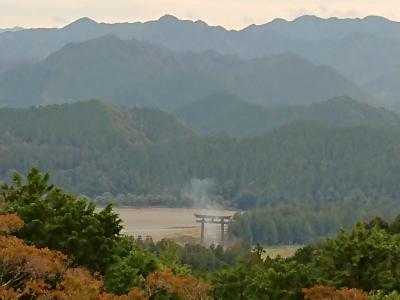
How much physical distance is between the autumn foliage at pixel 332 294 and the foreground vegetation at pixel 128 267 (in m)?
0.05

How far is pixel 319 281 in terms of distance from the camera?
43.8 meters

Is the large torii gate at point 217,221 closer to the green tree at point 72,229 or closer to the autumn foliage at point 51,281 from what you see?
the green tree at point 72,229

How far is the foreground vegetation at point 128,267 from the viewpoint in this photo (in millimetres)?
37472

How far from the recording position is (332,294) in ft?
125

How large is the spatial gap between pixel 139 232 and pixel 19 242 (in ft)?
489

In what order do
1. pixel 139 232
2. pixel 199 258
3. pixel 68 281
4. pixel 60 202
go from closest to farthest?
pixel 68 281, pixel 60 202, pixel 199 258, pixel 139 232

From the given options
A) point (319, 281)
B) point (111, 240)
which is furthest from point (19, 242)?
point (319, 281)

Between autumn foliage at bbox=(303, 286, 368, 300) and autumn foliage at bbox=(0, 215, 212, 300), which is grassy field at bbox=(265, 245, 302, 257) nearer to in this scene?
autumn foliage at bbox=(303, 286, 368, 300)

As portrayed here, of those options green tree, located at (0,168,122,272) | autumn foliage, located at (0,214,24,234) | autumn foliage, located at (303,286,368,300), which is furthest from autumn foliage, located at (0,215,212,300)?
autumn foliage, located at (303,286,368,300)

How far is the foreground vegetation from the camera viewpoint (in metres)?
37.5

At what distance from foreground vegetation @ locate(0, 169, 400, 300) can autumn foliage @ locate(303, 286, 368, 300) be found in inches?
1.8

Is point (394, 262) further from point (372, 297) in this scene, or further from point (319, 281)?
point (372, 297)

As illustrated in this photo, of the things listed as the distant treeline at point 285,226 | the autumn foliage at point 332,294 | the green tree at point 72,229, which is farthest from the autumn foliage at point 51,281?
the distant treeline at point 285,226

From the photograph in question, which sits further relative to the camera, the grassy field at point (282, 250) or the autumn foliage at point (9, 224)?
the grassy field at point (282, 250)
